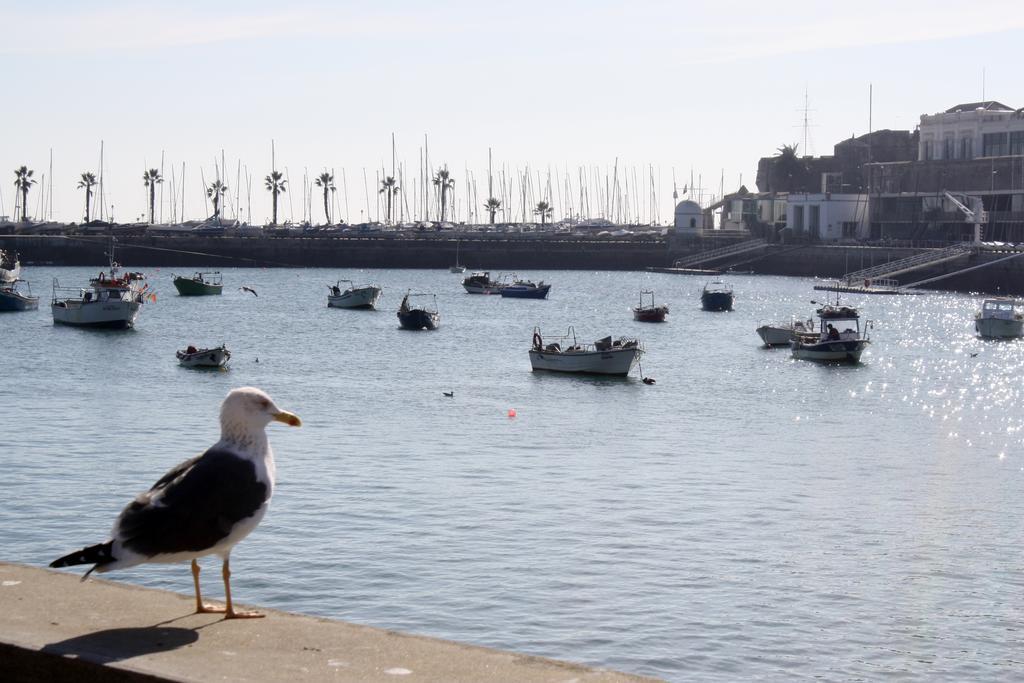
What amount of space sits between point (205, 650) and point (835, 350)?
2611 inches

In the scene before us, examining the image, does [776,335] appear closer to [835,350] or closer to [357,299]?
[835,350]

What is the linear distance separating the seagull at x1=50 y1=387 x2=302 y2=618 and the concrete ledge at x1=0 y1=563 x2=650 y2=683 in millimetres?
376

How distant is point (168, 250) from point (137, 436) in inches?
5856

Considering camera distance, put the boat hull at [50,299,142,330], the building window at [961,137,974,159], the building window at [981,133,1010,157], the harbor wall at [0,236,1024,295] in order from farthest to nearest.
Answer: the harbor wall at [0,236,1024,295] < the building window at [961,137,974,159] < the building window at [981,133,1010,157] < the boat hull at [50,299,142,330]

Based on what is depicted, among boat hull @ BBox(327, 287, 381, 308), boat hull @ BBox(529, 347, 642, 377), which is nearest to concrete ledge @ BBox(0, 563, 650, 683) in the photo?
boat hull @ BBox(529, 347, 642, 377)

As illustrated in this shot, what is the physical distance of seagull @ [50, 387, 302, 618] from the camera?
27.3 feet

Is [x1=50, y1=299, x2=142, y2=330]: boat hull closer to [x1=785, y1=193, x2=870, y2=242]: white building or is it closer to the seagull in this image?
the seagull

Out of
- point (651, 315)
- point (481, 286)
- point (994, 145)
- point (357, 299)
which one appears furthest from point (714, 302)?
point (994, 145)

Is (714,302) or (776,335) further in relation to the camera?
(714,302)

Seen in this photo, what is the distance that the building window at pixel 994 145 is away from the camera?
157700 millimetres

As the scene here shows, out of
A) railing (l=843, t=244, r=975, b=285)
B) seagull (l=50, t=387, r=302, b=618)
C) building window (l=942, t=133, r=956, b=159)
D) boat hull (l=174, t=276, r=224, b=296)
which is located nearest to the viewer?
seagull (l=50, t=387, r=302, b=618)

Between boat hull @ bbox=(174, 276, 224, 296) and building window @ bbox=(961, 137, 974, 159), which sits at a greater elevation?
building window @ bbox=(961, 137, 974, 159)

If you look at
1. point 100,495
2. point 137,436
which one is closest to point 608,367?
point 137,436

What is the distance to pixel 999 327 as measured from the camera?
88500 mm
